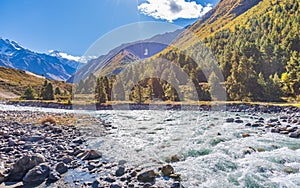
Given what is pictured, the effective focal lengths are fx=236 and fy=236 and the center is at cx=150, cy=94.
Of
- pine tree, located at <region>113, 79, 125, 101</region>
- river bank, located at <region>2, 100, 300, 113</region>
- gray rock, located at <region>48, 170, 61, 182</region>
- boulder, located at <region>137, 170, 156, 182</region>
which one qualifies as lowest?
boulder, located at <region>137, 170, 156, 182</region>

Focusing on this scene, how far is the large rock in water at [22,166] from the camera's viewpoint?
10109 millimetres

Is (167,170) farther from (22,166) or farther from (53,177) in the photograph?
(22,166)

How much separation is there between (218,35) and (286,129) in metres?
141

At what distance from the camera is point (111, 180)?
10102 mm

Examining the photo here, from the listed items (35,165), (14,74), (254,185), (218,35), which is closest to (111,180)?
(35,165)

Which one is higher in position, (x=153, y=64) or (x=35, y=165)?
(x=153, y=64)

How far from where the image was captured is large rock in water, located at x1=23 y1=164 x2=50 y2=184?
9.86 m

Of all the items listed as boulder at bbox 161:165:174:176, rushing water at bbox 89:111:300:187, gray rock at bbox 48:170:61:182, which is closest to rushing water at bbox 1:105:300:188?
rushing water at bbox 89:111:300:187

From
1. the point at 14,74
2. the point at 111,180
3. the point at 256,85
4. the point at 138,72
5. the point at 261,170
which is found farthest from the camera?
the point at 14,74

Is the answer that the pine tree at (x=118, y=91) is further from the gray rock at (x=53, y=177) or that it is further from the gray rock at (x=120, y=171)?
the gray rock at (x=53, y=177)

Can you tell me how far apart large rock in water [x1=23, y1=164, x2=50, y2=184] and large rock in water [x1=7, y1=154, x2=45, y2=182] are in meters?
0.44

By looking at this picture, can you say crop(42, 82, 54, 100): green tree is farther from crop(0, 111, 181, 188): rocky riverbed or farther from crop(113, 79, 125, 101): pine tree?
crop(0, 111, 181, 188): rocky riverbed

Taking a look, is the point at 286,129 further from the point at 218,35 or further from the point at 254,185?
the point at 218,35

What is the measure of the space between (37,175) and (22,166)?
1.11 m
